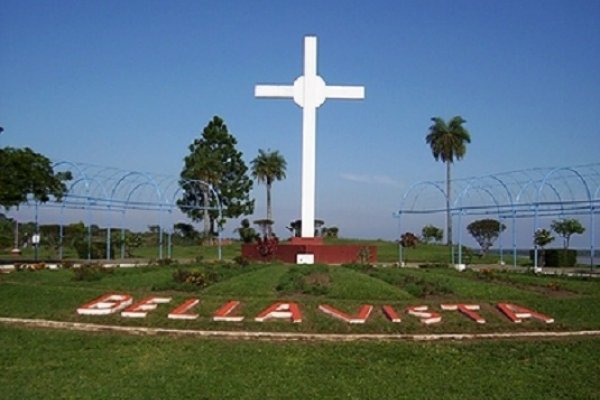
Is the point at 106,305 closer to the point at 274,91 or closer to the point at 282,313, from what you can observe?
the point at 282,313

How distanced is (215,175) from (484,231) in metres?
24.0

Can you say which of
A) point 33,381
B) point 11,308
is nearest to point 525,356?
point 33,381

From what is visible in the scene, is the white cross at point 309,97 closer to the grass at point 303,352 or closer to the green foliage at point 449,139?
the grass at point 303,352

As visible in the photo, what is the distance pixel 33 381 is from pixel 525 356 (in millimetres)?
8060

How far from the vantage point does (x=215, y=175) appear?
6325 cm

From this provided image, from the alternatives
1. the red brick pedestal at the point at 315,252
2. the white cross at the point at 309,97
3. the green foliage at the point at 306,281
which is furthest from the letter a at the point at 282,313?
the white cross at the point at 309,97

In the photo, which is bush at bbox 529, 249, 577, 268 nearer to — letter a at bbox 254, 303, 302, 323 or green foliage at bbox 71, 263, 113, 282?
green foliage at bbox 71, 263, 113, 282

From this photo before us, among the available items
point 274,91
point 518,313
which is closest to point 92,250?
point 274,91

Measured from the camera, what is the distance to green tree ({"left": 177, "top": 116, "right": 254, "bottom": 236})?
63.1m

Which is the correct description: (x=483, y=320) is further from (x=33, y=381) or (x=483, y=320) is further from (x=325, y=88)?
(x=325, y=88)

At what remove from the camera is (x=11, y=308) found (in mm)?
16969

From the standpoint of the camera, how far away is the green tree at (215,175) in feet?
207

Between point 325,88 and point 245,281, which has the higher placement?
point 325,88

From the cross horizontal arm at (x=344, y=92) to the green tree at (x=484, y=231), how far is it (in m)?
29.1
